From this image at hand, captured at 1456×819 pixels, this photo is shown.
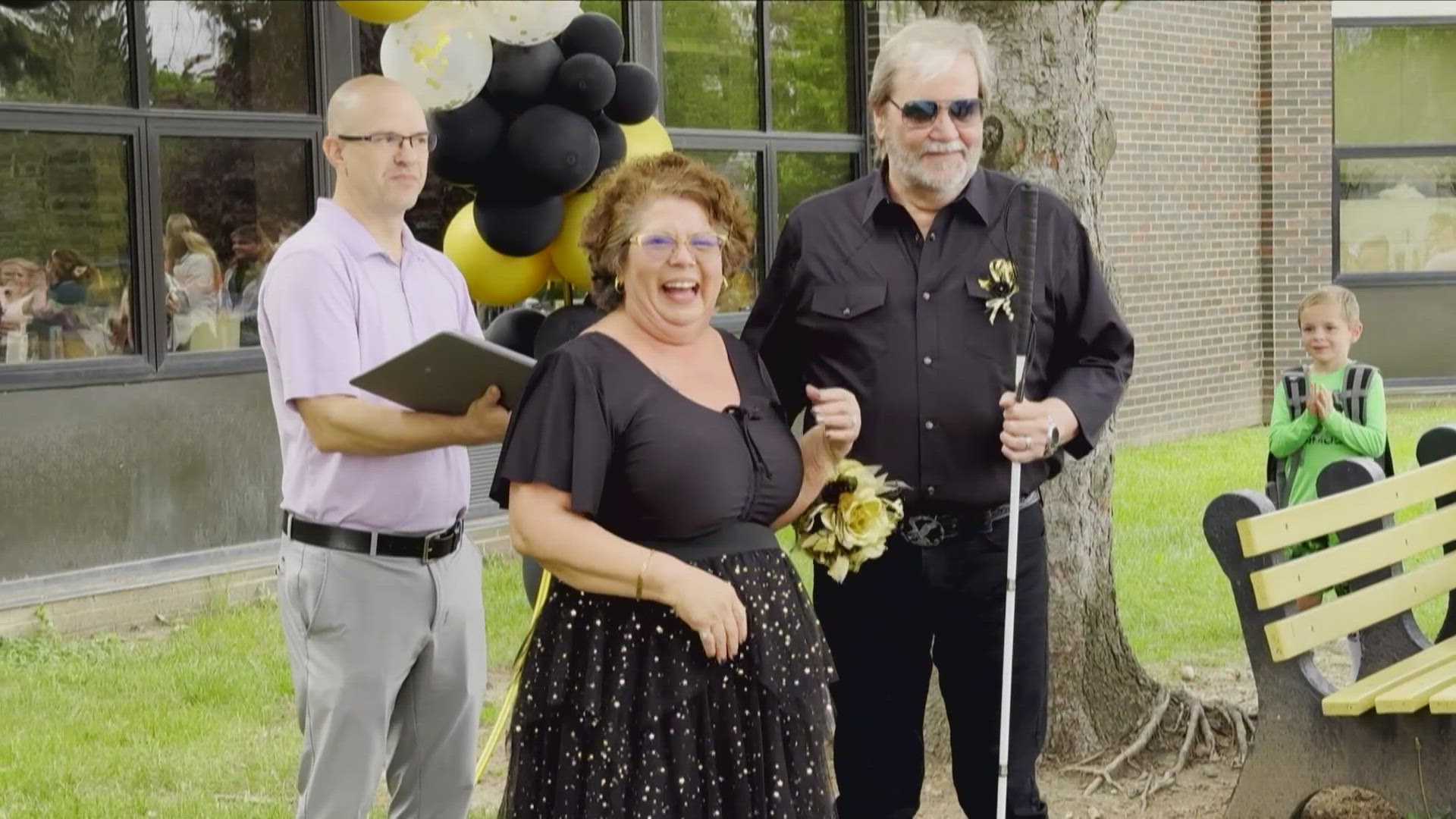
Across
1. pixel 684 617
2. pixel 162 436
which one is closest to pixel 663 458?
pixel 684 617

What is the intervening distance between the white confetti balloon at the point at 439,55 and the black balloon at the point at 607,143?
0.74 m

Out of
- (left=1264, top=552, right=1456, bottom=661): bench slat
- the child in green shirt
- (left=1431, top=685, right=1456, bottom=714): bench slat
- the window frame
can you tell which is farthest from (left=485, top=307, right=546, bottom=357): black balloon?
the window frame

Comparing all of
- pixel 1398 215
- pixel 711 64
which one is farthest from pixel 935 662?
pixel 1398 215

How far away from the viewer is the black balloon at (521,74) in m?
5.23

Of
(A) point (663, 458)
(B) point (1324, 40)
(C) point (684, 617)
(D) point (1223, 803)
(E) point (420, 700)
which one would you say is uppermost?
(B) point (1324, 40)

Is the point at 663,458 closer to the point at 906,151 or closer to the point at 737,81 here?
the point at 906,151

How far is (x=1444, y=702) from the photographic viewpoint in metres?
4.91

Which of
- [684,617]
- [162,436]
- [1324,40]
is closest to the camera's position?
[684,617]

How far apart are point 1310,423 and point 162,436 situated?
5077 millimetres

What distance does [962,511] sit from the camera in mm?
4188

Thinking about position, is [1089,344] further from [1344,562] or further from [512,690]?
[512,690]

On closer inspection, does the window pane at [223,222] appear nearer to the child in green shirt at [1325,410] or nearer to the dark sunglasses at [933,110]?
the child in green shirt at [1325,410]

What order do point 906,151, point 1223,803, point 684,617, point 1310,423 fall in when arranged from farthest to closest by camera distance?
point 1310,423
point 1223,803
point 906,151
point 684,617

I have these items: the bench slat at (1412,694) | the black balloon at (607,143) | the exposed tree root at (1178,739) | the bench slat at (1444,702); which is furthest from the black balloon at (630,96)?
the bench slat at (1444,702)
